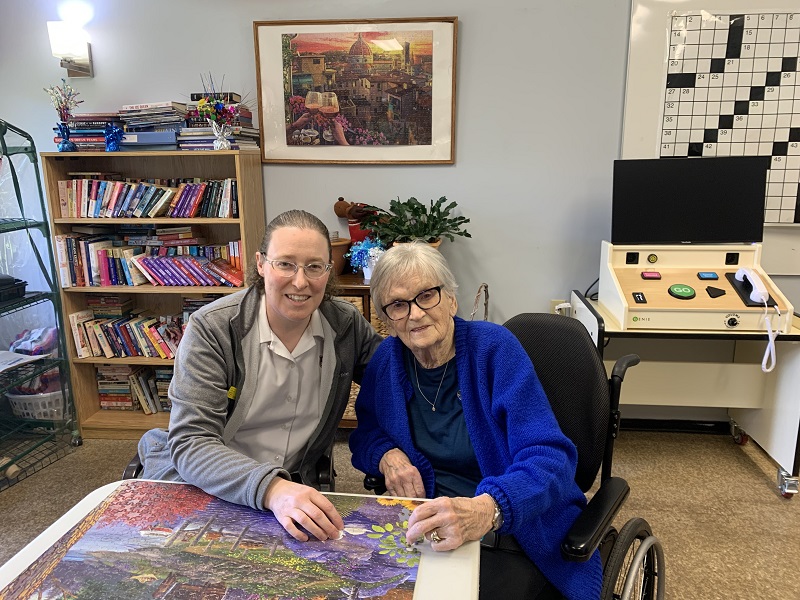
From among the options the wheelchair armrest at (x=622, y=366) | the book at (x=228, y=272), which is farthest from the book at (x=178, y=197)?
the wheelchair armrest at (x=622, y=366)

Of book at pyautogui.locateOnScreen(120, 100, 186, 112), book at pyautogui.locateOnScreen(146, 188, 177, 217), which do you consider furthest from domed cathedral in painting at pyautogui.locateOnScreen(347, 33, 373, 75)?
book at pyautogui.locateOnScreen(146, 188, 177, 217)

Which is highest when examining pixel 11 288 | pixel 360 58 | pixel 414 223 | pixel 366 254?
pixel 360 58

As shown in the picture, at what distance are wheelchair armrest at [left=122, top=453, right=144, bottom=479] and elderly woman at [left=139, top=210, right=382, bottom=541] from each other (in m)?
0.03

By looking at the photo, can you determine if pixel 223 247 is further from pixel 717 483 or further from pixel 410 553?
pixel 717 483

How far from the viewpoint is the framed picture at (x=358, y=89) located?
283 centimetres

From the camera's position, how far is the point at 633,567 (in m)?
1.21

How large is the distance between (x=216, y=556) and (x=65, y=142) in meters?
2.60

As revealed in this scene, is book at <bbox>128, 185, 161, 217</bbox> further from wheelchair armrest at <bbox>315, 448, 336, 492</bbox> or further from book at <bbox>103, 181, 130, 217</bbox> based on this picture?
wheelchair armrest at <bbox>315, 448, 336, 492</bbox>

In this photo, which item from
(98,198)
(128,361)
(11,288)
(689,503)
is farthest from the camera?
(128,361)

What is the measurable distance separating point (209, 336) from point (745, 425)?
8.65 feet

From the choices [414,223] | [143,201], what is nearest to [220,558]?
[414,223]

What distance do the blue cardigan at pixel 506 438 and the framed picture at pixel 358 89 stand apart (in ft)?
5.68

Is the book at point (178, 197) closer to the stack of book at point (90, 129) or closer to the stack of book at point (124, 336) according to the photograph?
the stack of book at point (90, 129)

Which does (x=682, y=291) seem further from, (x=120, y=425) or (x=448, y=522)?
(x=120, y=425)
